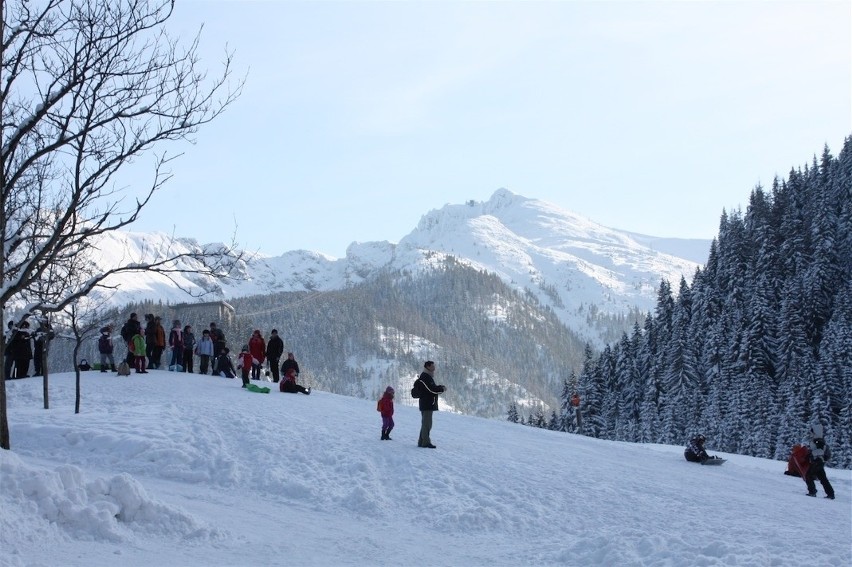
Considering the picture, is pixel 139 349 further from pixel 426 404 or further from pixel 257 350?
pixel 426 404

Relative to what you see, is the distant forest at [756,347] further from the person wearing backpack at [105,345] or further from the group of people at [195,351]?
the person wearing backpack at [105,345]

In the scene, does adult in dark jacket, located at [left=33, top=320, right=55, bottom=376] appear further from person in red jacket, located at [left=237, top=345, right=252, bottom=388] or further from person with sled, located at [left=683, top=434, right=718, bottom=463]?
person with sled, located at [left=683, top=434, right=718, bottom=463]

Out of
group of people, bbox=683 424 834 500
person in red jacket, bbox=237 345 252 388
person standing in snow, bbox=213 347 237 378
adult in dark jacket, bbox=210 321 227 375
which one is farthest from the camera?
adult in dark jacket, bbox=210 321 227 375

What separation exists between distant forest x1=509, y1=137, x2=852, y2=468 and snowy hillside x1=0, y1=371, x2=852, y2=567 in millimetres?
42075

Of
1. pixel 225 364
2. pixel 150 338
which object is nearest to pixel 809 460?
pixel 225 364

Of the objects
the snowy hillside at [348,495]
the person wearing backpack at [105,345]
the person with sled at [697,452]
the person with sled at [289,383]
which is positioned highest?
the person wearing backpack at [105,345]

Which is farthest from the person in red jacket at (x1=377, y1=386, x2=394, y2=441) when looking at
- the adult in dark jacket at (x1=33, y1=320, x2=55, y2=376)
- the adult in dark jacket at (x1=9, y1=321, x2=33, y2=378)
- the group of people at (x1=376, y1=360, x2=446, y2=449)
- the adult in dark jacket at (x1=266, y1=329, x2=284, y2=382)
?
the adult in dark jacket at (x1=9, y1=321, x2=33, y2=378)

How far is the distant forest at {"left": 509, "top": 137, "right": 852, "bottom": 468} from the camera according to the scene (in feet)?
201

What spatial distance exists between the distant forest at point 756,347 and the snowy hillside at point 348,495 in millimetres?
42075

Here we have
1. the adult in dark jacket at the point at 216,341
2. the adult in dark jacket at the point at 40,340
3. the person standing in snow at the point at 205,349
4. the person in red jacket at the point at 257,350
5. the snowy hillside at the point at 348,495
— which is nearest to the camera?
the snowy hillside at the point at 348,495

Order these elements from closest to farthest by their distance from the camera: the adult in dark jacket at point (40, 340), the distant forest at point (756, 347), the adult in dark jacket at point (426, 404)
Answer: the adult in dark jacket at point (426, 404) → the adult in dark jacket at point (40, 340) → the distant forest at point (756, 347)

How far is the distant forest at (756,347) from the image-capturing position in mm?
61188

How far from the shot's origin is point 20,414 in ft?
59.9

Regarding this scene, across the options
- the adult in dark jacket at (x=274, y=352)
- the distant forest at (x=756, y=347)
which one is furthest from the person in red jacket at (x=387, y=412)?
the distant forest at (x=756, y=347)
